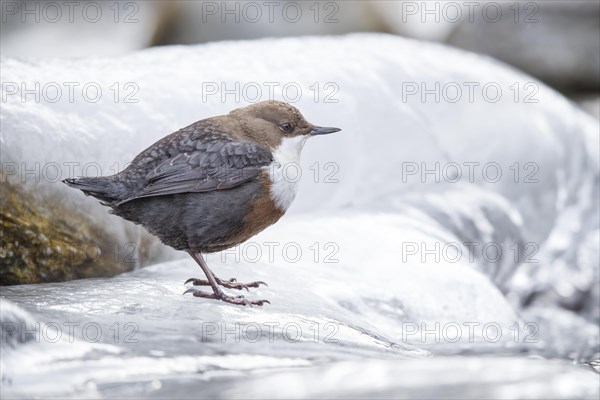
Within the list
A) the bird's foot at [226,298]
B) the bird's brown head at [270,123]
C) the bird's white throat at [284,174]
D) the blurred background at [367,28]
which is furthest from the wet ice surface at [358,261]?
the blurred background at [367,28]

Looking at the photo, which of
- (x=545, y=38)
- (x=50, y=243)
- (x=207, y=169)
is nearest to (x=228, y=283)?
(x=207, y=169)

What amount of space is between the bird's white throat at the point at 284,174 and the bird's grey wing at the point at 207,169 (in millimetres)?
45

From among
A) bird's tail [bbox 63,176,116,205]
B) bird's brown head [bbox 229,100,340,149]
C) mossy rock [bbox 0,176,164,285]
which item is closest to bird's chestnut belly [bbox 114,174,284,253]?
bird's tail [bbox 63,176,116,205]

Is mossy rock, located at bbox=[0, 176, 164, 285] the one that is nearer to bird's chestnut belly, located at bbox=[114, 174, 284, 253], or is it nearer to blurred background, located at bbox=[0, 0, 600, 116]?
bird's chestnut belly, located at bbox=[114, 174, 284, 253]

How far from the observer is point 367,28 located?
11.3 metres

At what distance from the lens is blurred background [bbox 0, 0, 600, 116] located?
1088cm

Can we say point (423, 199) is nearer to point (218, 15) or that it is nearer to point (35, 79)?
point (35, 79)

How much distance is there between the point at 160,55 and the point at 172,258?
58.3 inches

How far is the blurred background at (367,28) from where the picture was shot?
1088cm

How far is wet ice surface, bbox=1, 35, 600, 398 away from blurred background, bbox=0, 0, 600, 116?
412 centimetres

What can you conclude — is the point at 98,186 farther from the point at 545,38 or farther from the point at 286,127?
the point at 545,38

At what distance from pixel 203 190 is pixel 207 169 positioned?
89 mm

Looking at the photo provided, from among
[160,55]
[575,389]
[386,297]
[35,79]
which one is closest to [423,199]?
[386,297]

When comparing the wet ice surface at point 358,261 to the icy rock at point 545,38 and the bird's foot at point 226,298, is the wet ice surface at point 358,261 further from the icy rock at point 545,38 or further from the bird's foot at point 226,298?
the icy rock at point 545,38
